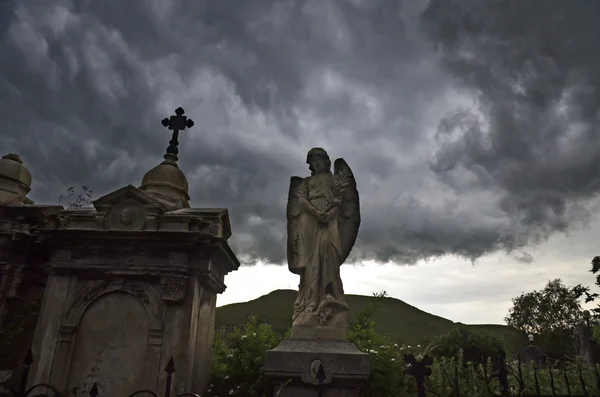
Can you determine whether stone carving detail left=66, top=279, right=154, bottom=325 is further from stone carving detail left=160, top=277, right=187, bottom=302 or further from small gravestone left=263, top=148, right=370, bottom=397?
small gravestone left=263, top=148, right=370, bottom=397

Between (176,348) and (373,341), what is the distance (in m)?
3.82

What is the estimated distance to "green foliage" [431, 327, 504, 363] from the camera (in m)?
30.5

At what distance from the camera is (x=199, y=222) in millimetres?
7605

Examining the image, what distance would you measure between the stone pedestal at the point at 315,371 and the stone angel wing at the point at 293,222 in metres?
1.33

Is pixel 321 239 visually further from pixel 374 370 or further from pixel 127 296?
pixel 127 296

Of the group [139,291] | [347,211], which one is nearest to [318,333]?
[347,211]

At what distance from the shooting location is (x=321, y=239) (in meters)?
6.09

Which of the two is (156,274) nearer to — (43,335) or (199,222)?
(199,222)

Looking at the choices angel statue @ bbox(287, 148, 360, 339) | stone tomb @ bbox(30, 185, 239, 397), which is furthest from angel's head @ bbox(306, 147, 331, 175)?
stone tomb @ bbox(30, 185, 239, 397)

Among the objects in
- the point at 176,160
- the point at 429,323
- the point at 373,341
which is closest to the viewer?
the point at 373,341

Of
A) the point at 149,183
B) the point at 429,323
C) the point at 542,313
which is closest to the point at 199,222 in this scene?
the point at 149,183

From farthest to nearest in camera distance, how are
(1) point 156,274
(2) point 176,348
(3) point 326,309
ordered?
(1) point 156,274, (2) point 176,348, (3) point 326,309

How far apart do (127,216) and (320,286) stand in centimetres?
398

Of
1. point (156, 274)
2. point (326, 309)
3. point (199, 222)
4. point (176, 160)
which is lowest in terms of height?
point (326, 309)
